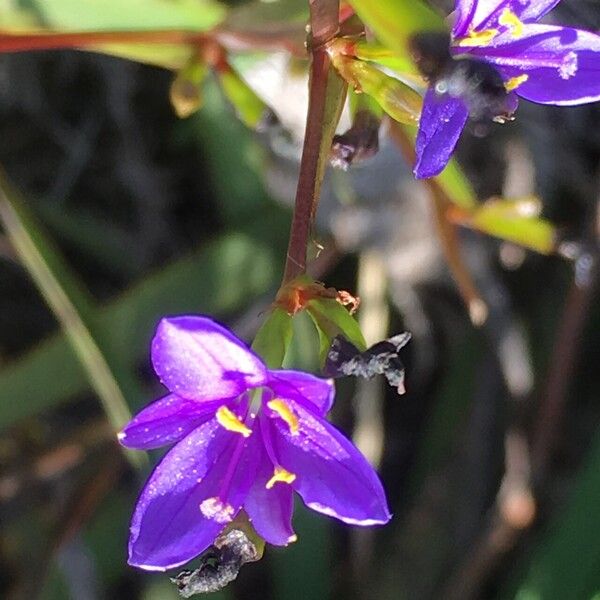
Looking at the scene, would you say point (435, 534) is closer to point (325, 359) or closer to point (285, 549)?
point (285, 549)

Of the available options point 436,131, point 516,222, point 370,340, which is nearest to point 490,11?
point 436,131

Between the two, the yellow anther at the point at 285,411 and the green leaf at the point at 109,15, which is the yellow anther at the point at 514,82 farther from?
the green leaf at the point at 109,15

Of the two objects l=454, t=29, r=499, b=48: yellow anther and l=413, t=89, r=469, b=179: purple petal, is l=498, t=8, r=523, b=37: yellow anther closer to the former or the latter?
l=454, t=29, r=499, b=48: yellow anther

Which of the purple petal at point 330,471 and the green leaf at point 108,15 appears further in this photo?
the green leaf at point 108,15

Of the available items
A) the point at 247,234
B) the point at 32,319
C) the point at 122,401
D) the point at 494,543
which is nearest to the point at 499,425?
the point at 494,543

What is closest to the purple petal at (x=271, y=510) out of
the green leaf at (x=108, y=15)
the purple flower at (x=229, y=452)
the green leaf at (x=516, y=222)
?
the purple flower at (x=229, y=452)

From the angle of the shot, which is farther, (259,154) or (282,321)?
(259,154)

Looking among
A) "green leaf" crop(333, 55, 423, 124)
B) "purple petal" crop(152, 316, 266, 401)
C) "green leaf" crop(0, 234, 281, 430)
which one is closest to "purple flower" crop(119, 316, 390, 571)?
"purple petal" crop(152, 316, 266, 401)
